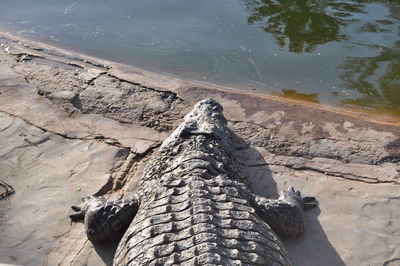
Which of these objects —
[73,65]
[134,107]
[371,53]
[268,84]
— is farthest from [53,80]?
[371,53]

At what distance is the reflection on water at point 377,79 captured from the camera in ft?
19.1

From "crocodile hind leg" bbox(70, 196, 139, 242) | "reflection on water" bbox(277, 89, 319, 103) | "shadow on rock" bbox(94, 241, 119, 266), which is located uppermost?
"crocodile hind leg" bbox(70, 196, 139, 242)

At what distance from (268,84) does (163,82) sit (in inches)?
62.4

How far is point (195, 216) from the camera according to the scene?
271 cm

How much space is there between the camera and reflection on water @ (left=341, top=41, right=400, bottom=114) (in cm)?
583

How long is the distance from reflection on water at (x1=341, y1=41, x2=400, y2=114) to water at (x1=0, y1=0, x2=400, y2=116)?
1 cm

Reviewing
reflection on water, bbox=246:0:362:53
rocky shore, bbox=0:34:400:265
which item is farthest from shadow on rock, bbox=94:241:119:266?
reflection on water, bbox=246:0:362:53

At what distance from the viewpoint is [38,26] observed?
316 inches

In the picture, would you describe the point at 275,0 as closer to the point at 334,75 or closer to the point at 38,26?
the point at 334,75

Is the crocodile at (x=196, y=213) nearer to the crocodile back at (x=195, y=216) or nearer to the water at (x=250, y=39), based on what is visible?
the crocodile back at (x=195, y=216)

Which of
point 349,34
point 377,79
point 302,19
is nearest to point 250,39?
point 302,19

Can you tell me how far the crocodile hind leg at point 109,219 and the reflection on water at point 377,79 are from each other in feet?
11.9

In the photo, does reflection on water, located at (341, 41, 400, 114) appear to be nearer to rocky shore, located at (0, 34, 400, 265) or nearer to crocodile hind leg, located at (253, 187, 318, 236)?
rocky shore, located at (0, 34, 400, 265)

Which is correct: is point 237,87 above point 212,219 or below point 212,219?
below
